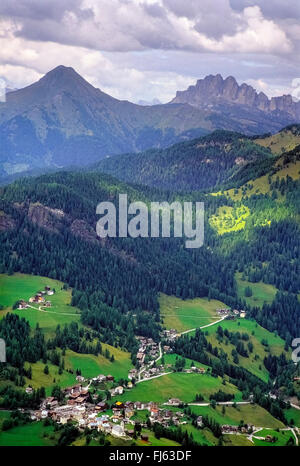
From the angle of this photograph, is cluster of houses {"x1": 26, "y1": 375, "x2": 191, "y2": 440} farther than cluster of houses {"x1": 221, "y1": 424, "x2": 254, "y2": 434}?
No

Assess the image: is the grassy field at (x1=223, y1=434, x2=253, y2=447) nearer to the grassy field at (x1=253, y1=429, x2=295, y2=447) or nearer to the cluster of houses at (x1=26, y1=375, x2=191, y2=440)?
the grassy field at (x1=253, y1=429, x2=295, y2=447)

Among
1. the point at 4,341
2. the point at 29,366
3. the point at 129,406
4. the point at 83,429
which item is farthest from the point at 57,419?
the point at 4,341

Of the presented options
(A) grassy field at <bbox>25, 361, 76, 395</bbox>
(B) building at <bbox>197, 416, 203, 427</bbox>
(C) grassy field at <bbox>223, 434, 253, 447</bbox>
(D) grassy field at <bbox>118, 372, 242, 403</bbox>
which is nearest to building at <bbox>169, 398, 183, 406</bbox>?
(D) grassy field at <bbox>118, 372, 242, 403</bbox>

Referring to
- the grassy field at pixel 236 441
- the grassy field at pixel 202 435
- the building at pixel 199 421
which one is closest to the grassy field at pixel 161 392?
the building at pixel 199 421

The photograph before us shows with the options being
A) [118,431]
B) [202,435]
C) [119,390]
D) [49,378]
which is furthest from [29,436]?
[119,390]

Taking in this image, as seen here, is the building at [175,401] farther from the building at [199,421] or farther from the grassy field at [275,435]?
the grassy field at [275,435]
